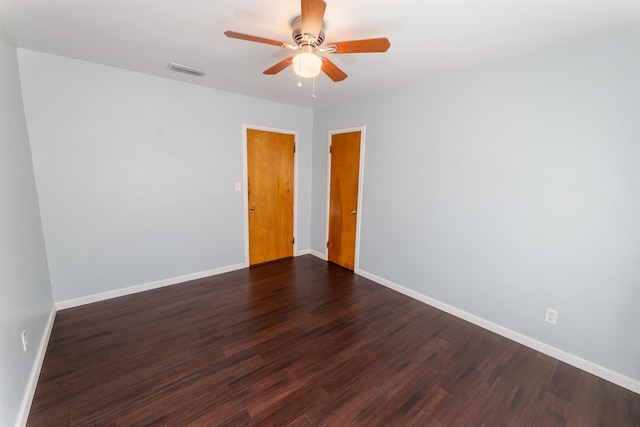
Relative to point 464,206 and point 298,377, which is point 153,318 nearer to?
point 298,377

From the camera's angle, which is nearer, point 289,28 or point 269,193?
point 289,28

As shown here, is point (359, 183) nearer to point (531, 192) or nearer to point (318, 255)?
point (318, 255)

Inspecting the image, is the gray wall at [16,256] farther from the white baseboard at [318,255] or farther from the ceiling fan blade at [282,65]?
the white baseboard at [318,255]

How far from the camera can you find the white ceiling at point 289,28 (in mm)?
1575

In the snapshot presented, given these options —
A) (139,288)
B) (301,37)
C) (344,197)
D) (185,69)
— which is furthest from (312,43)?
(139,288)

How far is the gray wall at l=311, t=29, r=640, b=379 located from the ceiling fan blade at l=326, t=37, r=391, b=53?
56.7 inches

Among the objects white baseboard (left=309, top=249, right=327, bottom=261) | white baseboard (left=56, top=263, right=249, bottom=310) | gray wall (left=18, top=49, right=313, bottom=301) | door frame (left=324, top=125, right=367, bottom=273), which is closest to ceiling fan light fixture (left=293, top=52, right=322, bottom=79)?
door frame (left=324, top=125, right=367, bottom=273)

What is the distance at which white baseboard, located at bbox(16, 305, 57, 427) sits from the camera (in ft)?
4.83

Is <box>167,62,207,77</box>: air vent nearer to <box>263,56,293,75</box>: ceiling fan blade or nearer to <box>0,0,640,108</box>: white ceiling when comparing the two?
<box>0,0,640,108</box>: white ceiling

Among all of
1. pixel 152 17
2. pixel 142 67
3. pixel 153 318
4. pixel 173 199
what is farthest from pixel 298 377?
pixel 142 67

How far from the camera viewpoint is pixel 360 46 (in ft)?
5.17

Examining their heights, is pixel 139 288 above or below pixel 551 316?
below

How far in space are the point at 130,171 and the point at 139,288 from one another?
1345mm

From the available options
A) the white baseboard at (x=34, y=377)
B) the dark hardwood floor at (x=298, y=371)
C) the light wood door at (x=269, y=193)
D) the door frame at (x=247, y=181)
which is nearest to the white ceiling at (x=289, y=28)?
the door frame at (x=247, y=181)
